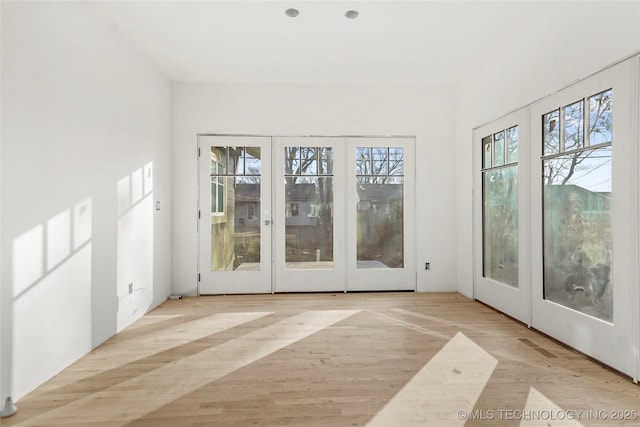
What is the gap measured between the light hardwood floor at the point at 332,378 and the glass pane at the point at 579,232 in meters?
0.44

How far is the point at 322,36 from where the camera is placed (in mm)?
3254

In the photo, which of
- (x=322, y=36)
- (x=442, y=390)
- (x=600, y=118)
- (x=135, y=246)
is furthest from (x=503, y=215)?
(x=135, y=246)

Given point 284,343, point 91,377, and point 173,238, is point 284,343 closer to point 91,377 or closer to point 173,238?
point 91,377

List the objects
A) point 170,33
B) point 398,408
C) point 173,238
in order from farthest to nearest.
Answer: point 173,238 → point 170,33 → point 398,408

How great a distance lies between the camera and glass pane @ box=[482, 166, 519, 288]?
3.38 m

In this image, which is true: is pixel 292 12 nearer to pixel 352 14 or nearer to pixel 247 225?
pixel 352 14

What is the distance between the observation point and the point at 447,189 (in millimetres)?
4574

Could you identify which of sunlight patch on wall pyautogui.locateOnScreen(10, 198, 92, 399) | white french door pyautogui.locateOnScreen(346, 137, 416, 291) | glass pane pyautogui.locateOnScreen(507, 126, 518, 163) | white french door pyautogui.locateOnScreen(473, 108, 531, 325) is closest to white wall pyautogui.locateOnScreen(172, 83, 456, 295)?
white french door pyautogui.locateOnScreen(346, 137, 416, 291)

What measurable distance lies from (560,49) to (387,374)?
288 cm

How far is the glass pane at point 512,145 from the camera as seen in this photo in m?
3.33

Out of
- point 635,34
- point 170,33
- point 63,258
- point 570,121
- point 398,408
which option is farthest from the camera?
point 170,33

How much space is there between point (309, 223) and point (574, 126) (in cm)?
295

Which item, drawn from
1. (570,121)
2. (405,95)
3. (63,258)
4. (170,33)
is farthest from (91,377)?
(405,95)

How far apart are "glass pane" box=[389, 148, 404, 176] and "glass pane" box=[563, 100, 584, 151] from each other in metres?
2.06
